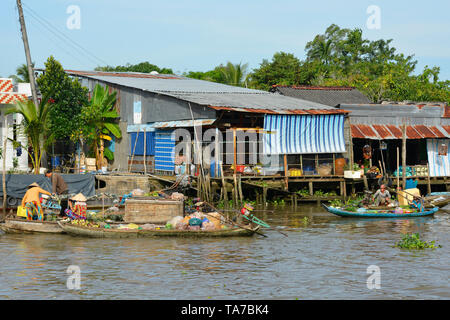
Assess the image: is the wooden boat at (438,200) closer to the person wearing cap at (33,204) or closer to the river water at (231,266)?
the river water at (231,266)

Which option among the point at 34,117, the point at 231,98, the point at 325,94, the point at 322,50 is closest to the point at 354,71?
the point at 322,50

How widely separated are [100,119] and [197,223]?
16.2 metres

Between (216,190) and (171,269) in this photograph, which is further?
(216,190)

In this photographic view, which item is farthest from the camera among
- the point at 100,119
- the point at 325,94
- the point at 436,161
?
the point at 325,94

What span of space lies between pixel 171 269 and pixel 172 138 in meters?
14.2

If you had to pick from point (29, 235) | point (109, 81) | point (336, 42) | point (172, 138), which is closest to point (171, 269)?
point (29, 235)

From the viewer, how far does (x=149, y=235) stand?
15836 mm

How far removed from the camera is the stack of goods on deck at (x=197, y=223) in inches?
626

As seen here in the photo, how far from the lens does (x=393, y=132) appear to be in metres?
26.9

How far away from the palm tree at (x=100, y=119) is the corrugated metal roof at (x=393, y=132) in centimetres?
1202

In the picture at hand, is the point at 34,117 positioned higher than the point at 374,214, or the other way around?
the point at 34,117

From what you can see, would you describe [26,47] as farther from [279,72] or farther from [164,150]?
[279,72]

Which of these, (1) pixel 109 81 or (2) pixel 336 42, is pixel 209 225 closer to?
(1) pixel 109 81
